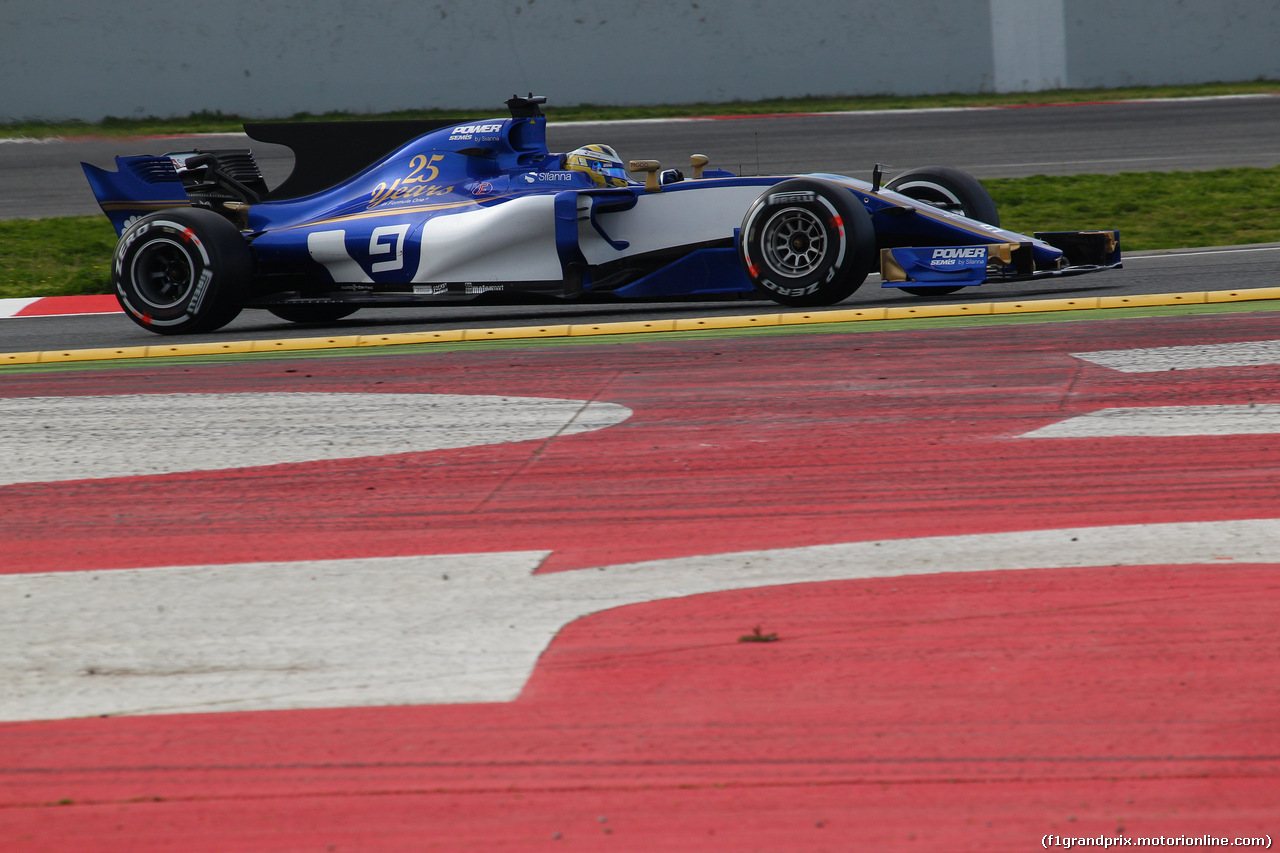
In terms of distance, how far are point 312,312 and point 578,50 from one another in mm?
17813

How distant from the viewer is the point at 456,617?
273 centimetres

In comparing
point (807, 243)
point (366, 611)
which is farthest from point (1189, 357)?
point (366, 611)

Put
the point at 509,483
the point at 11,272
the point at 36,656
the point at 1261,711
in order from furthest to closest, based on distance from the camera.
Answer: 1. the point at 11,272
2. the point at 509,483
3. the point at 36,656
4. the point at 1261,711

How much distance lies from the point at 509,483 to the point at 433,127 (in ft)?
16.0

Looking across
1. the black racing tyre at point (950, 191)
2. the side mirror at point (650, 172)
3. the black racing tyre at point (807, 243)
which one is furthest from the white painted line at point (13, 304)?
the black racing tyre at point (950, 191)

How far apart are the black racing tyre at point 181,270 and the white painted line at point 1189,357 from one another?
483 centimetres

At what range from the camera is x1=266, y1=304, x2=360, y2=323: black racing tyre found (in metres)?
8.23

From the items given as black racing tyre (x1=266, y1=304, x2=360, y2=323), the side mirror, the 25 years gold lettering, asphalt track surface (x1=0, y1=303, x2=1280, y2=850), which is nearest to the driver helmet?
the side mirror

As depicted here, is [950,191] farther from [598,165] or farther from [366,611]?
[366,611]

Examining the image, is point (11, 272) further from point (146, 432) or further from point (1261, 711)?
point (1261, 711)

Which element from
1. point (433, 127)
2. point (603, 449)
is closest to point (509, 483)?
point (603, 449)

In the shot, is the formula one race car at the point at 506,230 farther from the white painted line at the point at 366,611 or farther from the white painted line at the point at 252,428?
the white painted line at the point at 366,611

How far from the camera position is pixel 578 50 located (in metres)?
25.4

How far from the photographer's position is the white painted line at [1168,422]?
4.09 m
